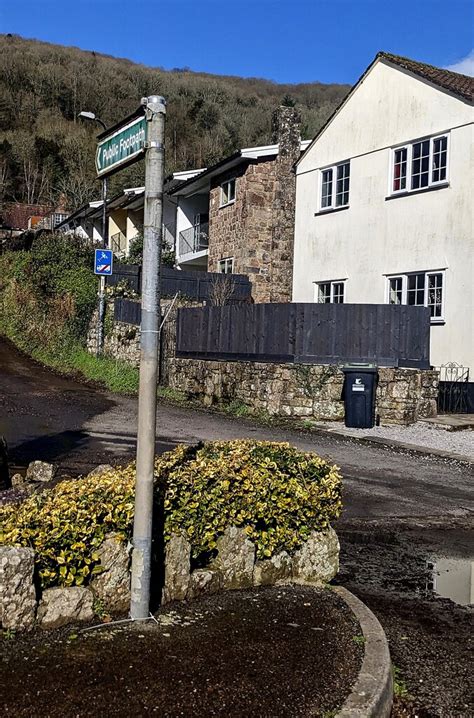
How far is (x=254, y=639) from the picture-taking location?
414cm

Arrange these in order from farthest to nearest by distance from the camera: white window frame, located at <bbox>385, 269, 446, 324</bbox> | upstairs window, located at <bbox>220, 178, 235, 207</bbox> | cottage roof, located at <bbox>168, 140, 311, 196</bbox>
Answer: upstairs window, located at <bbox>220, 178, 235, 207</bbox>, cottage roof, located at <bbox>168, 140, 311, 196</bbox>, white window frame, located at <bbox>385, 269, 446, 324</bbox>

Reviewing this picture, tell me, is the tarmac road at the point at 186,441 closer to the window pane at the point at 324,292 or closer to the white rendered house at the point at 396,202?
the white rendered house at the point at 396,202

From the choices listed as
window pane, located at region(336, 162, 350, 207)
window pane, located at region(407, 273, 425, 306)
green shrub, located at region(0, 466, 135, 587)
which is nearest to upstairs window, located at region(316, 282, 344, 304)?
window pane, located at region(336, 162, 350, 207)

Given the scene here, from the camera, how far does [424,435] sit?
15141 mm

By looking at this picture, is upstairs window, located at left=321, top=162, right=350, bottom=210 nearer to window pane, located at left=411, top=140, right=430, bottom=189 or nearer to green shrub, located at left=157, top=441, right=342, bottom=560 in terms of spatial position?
window pane, located at left=411, top=140, right=430, bottom=189

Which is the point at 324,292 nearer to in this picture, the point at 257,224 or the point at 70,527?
the point at 257,224

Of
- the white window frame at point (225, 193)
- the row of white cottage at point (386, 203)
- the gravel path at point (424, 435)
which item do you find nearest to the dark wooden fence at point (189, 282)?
the row of white cottage at point (386, 203)

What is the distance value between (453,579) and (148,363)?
12.2 ft

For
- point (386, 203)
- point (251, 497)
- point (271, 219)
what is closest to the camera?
point (251, 497)

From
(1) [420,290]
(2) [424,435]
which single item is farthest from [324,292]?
(2) [424,435]

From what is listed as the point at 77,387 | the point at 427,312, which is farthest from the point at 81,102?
the point at 427,312

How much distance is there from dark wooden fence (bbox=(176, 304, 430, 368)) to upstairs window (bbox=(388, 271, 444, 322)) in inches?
99.9

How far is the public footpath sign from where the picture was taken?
4.40 metres

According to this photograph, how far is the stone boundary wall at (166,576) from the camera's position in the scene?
158 inches
